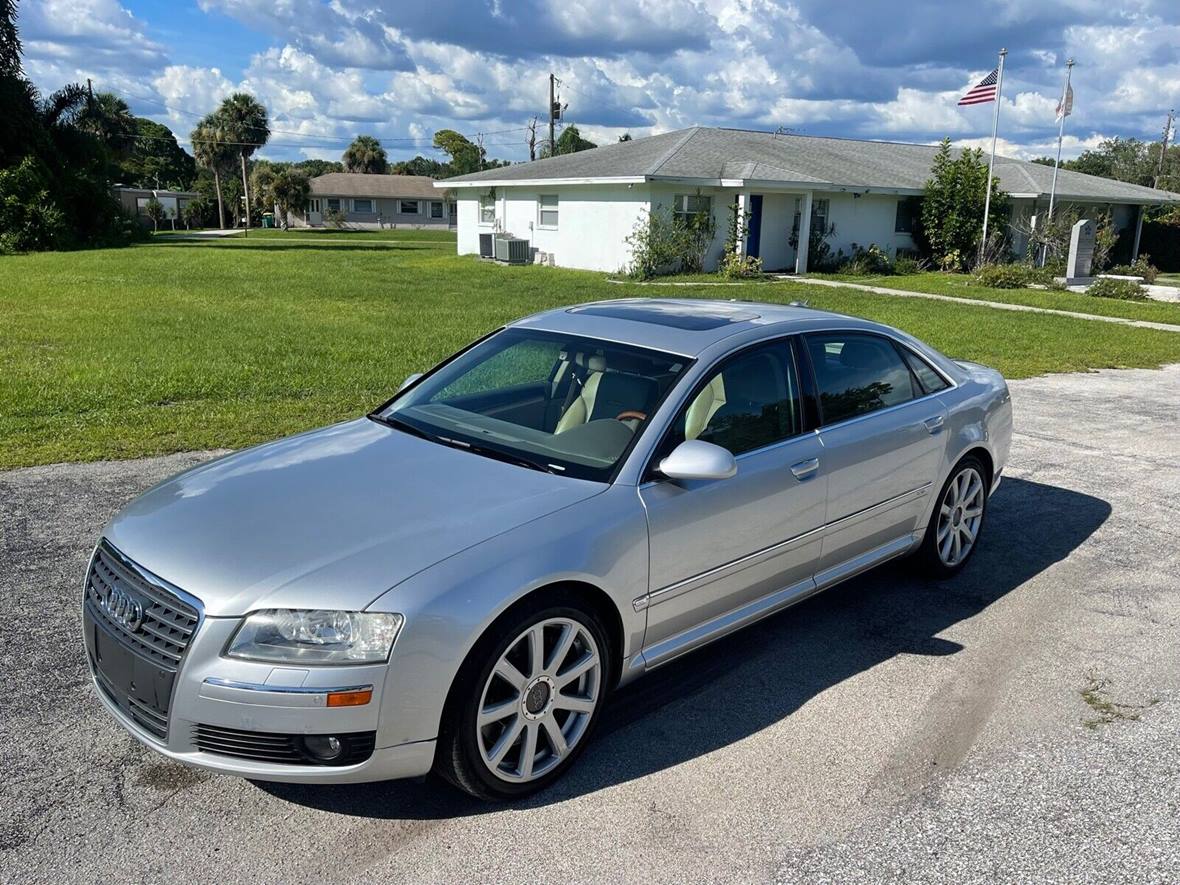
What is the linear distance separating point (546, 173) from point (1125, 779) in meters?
29.6

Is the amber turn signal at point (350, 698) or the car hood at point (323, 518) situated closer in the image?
the amber turn signal at point (350, 698)

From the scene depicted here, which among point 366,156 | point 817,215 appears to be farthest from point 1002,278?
point 366,156

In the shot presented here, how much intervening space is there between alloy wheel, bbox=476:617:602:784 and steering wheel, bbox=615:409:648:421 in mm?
935

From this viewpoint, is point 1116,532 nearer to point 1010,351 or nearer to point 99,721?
point 99,721

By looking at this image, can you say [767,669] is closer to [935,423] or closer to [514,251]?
[935,423]

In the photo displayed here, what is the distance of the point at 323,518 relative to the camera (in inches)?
125

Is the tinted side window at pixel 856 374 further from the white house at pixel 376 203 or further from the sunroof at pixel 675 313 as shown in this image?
the white house at pixel 376 203

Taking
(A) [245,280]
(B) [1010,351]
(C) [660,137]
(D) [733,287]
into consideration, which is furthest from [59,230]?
(B) [1010,351]

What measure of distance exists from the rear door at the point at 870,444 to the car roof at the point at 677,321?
20 cm

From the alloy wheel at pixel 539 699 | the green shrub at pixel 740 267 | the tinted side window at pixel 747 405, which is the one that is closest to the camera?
the alloy wheel at pixel 539 699

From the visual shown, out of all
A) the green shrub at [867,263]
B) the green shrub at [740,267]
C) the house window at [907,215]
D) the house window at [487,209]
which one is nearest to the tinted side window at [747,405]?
the green shrub at [740,267]

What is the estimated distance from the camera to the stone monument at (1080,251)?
26703 millimetres

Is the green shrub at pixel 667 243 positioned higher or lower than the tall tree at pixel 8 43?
lower

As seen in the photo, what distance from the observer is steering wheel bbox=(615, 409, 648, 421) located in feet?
12.3
